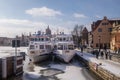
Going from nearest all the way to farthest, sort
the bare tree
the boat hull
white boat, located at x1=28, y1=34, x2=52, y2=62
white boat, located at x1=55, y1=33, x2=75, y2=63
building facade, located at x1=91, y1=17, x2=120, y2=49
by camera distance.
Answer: the boat hull
white boat, located at x1=28, y1=34, x2=52, y2=62
white boat, located at x1=55, y1=33, x2=75, y2=63
building facade, located at x1=91, y1=17, x2=120, y2=49
the bare tree

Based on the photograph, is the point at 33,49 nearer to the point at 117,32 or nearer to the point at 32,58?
the point at 32,58

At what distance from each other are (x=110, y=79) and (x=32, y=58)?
2611cm

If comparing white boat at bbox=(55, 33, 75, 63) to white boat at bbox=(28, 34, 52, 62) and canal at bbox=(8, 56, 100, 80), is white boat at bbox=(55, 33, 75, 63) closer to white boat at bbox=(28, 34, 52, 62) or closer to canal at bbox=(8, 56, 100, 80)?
canal at bbox=(8, 56, 100, 80)

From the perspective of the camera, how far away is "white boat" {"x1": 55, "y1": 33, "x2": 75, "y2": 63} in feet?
160

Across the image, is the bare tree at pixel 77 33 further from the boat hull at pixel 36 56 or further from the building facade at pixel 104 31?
the boat hull at pixel 36 56

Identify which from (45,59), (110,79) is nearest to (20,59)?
(110,79)

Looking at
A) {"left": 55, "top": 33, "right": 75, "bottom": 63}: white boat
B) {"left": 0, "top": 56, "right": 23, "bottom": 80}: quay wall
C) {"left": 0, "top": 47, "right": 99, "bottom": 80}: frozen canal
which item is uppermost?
{"left": 55, "top": 33, "right": 75, "bottom": 63}: white boat

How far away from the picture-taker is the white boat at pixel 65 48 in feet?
160

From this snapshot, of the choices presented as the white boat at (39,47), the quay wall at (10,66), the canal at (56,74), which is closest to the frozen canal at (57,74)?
the canal at (56,74)

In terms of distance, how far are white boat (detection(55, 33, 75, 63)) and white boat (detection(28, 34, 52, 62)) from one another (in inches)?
90.6

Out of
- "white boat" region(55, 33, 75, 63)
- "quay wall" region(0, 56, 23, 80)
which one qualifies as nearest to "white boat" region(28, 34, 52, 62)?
"white boat" region(55, 33, 75, 63)

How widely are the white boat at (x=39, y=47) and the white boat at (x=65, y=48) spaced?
7.55 feet

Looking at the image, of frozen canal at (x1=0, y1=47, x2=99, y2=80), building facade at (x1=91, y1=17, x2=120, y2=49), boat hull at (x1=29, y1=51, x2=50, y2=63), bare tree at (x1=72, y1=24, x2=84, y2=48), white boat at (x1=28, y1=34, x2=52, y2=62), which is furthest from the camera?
bare tree at (x1=72, y1=24, x2=84, y2=48)

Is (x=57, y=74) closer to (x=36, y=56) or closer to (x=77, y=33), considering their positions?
(x=36, y=56)
